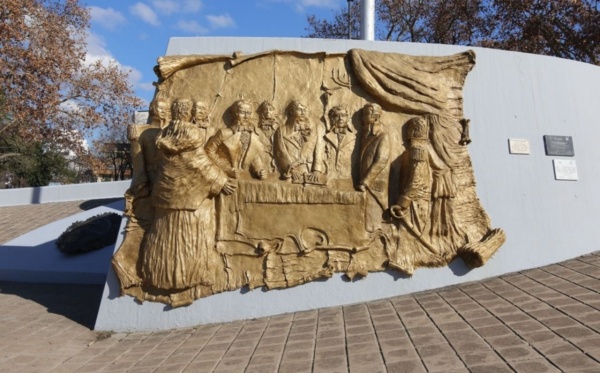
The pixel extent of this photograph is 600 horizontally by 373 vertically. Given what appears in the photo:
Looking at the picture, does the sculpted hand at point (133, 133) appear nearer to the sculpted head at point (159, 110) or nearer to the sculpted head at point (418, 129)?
the sculpted head at point (159, 110)

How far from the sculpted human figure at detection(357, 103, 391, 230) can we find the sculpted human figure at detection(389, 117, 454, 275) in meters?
0.17

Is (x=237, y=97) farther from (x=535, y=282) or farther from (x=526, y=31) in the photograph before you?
(x=526, y=31)

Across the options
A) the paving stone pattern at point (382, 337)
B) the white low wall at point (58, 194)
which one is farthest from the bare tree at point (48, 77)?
the paving stone pattern at point (382, 337)

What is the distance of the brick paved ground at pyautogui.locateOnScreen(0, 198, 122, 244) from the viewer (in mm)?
9966

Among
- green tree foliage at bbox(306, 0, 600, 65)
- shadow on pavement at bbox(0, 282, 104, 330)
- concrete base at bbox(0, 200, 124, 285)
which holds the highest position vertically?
green tree foliage at bbox(306, 0, 600, 65)

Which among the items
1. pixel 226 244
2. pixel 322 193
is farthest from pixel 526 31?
pixel 226 244

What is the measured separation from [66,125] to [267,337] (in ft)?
47.1

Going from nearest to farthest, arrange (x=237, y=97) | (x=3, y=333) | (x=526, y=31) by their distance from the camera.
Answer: (x=3, y=333)
(x=237, y=97)
(x=526, y=31)

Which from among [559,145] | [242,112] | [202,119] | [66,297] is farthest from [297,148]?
[66,297]

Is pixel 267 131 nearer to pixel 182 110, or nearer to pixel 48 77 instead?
pixel 182 110

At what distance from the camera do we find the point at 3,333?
4.69 metres

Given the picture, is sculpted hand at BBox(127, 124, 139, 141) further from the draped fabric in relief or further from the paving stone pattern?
the draped fabric in relief

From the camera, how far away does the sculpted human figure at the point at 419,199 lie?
484 centimetres

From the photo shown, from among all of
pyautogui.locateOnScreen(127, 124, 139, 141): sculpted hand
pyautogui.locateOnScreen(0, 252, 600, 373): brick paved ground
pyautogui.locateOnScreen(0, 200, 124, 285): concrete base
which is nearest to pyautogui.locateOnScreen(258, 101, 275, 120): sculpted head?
pyautogui.locateOnScreen(127, 124, 139, 141): sculpted hand
